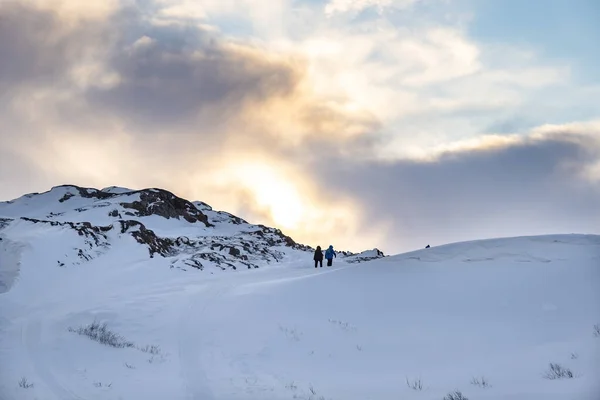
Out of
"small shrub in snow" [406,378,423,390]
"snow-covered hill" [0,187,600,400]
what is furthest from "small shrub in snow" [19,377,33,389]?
"small shrub in snow" [406,378,423,390]

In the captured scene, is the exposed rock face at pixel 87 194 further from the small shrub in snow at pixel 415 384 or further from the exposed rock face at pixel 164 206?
the small shrub in snow at pixel 415 384

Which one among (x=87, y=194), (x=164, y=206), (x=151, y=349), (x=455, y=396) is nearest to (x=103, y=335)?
(x=151, y=349)

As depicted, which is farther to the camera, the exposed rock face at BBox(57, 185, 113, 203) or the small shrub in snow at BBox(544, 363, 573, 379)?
the exposed rock face at BBox(57, 185, 113, 203)

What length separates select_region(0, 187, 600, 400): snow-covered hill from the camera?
1068 cm

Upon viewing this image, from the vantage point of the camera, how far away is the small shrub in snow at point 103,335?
563 inches

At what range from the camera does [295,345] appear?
1487 centimetres

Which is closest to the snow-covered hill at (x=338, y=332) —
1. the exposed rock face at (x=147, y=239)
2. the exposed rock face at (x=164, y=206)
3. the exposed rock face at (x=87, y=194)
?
the exposed rock face at (x=147, y=239)

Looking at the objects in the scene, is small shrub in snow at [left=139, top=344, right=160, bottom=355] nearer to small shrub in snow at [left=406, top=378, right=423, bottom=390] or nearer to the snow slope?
the snow slope

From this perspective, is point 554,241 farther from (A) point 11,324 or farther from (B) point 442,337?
(A) point 11,324

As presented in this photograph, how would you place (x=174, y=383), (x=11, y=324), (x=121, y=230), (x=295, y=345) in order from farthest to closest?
(x=121, y=230)
(x=11, y=324)
(x=295, y=345)
(x=174, y=383)

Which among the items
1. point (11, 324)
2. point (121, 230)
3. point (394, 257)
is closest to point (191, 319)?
point (11, 324)

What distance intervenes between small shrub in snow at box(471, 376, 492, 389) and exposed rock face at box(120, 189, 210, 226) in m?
65.2

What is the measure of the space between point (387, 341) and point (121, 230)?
34.8 metres

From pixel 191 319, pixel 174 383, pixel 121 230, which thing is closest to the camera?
pixel 174 383
